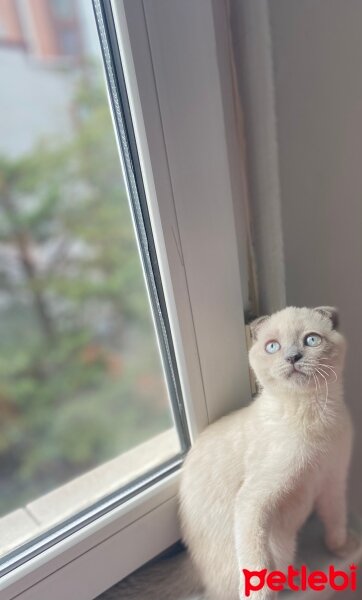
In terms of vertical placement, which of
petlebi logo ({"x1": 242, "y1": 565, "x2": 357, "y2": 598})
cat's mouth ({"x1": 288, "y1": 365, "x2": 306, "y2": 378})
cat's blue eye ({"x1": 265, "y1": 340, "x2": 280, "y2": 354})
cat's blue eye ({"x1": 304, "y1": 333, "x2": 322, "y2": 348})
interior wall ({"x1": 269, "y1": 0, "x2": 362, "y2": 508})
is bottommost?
petlebi logo ({"x1": 242, "y1": 565, "x2": 357, "y2": 598})

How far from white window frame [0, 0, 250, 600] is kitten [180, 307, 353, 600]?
65 millimetres

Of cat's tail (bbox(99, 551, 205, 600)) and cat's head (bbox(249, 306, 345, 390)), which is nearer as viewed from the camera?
cat's head (bbox(249, 306, 345, 390))

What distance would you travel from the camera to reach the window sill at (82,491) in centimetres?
58

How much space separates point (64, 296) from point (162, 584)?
0.42m

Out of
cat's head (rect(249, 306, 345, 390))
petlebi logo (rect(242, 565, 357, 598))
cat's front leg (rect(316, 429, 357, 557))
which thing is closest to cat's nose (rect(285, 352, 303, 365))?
cat's head (rect(249, 306, 345, 390))

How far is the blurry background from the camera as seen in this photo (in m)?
0.53

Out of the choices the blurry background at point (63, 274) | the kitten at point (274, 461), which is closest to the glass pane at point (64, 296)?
the blurry background at point (63, 274)

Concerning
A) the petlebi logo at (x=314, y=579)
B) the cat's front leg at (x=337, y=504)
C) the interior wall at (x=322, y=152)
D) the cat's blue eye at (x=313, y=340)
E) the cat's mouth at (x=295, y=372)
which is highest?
the interior wall at (x=322, y=152)

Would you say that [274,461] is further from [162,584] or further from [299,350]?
[162,584]

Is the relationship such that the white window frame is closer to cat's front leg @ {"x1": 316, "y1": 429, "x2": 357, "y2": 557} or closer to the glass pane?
the glass pane

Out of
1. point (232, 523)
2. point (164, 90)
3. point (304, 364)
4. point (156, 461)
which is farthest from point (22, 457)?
point (164, 90)

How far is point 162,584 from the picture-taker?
621mm

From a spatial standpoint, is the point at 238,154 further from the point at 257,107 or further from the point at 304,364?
the point at 304,364

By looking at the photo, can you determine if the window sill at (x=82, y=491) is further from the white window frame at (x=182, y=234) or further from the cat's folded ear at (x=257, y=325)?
the cat's folded ear at (x=257, y=325)
